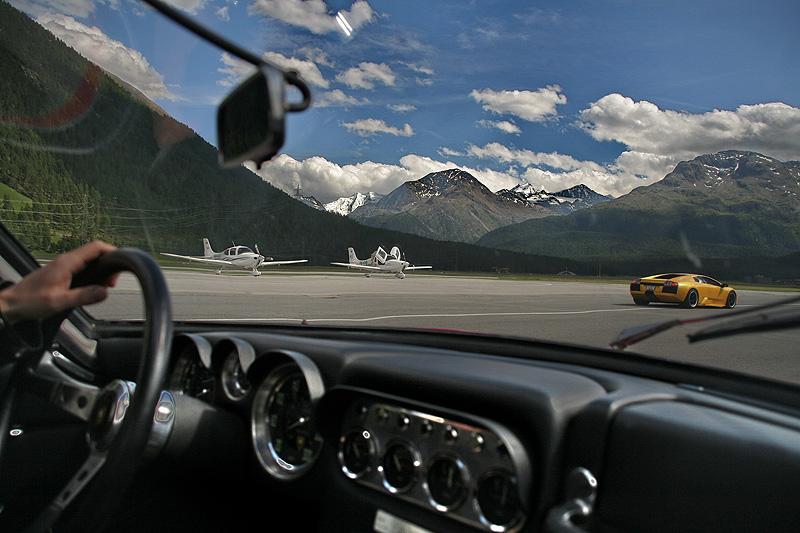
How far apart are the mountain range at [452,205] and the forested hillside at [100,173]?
169 mm

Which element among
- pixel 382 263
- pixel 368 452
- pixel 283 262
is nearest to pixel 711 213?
pixel 368 452

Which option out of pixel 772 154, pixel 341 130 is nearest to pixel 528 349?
pixel 772 154

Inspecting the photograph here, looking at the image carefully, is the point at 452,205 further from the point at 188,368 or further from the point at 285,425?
the point at 188,368

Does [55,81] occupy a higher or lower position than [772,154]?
higher

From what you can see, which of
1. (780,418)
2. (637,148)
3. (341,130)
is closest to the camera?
(780,418)

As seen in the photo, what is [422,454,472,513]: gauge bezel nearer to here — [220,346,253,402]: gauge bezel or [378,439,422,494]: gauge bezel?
[378,439,422,494]: gauge bezel

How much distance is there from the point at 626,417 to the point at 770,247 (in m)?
0.78

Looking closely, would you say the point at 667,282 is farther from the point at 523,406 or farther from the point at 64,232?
the point at 64,232

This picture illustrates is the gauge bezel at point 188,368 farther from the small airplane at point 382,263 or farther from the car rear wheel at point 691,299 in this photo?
the car rear wheel at point 691,299

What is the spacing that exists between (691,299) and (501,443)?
885 millimetres

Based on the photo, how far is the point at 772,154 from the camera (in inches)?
76.5

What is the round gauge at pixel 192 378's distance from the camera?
10.6ft

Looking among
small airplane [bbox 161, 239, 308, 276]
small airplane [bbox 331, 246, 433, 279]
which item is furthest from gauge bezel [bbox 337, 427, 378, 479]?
small airplane [bbox 161, 239, 308, 276]

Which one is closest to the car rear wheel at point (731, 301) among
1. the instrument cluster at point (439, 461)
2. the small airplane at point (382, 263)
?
the instrument cluster at point (439, 461)
